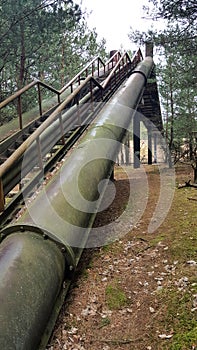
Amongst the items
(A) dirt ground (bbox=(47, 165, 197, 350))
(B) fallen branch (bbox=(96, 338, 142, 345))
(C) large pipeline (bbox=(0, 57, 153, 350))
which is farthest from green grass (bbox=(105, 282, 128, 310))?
(C) large pipeline (bbox=(0, 57, 153, 350))

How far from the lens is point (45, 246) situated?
8.04ft

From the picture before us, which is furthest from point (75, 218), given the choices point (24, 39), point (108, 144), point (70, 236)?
point (24, 39)

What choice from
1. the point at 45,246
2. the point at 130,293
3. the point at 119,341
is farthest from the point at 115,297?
the point at 45,246

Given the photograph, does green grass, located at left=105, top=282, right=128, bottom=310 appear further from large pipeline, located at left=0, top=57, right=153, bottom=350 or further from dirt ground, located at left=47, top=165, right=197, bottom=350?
large pipeline, located at left=0, top=57, right=153, bottom=350

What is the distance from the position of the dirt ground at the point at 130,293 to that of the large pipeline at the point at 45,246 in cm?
56

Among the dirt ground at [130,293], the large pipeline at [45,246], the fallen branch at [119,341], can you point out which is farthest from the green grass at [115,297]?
the large pipeline at [45,246]

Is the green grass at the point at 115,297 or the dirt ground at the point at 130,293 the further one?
the green grass at the point at 115,297

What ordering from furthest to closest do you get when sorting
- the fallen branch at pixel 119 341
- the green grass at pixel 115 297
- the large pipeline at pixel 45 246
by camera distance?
the green grass at pixel 115 297 → the fallen branch at pixel 119 341 → the large pipeline at pixel 45 246

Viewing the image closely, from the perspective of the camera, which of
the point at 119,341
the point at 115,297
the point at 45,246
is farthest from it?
the point at 115,297

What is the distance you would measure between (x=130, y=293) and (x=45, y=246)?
1303mm

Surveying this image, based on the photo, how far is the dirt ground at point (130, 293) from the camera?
105 inches

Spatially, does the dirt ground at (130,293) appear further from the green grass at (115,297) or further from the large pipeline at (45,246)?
the large pipeline at (45,246)

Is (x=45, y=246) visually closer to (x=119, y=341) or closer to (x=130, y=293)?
(x=119, y=341)

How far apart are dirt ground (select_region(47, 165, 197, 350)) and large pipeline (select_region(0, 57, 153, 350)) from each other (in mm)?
562
